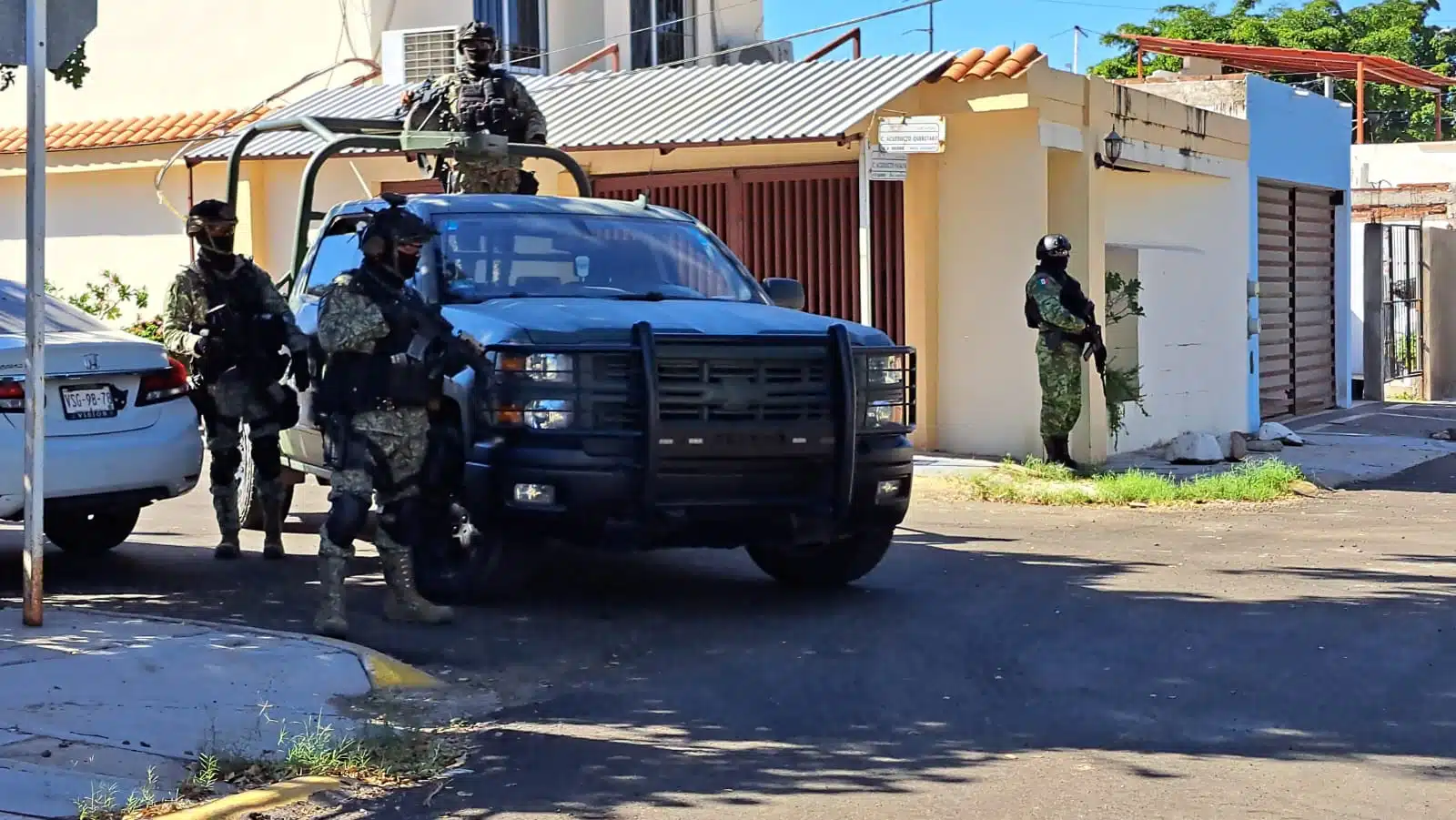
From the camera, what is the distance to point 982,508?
12742 mm

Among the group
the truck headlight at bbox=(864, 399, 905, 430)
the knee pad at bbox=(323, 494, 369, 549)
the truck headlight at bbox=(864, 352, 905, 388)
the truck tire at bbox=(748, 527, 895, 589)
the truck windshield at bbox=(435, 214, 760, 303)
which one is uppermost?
the truck windshield at bbox=(435, 214, 760, 303)

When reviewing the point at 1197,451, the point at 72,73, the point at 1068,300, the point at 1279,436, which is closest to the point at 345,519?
the point at 72,73

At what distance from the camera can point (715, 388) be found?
7.77 metres

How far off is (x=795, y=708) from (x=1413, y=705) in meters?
2.16

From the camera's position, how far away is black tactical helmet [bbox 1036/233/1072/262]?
13.5m

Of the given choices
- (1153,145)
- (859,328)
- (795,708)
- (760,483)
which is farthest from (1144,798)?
(1153,145)

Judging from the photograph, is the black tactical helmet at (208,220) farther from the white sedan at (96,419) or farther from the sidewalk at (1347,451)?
the sidewalk at (1347,451)

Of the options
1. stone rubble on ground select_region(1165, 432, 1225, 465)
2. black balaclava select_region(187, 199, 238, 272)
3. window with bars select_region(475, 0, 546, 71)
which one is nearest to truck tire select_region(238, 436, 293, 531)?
black balaclava select_region(187, 199, 238, 272)

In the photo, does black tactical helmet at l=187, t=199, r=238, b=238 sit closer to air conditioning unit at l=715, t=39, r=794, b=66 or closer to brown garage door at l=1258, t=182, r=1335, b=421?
brown garage door at l=1258, t=182, r=1335, b=421

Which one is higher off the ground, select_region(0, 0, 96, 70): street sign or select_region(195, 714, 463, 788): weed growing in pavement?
select_region(0, 0, 96, 70): street sign

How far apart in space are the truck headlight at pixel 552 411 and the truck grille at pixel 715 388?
11cm

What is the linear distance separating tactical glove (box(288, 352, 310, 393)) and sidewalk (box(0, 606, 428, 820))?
170 centimetres

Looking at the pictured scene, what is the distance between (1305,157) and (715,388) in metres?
14.9

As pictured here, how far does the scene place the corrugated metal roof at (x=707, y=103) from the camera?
14203 millimetres
